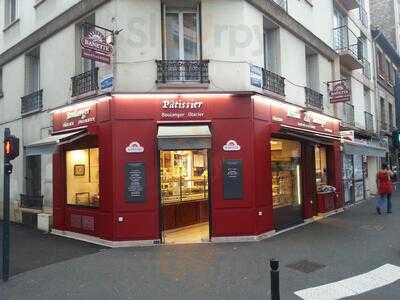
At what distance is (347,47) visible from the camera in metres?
17.0

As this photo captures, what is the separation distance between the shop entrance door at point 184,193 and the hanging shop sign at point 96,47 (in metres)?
2.78

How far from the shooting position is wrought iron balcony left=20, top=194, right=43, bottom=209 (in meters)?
13.4

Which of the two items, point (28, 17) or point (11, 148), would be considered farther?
point (28, 17)

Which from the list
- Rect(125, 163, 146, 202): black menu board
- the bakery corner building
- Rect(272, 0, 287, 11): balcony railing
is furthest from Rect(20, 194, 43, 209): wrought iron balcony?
Rect(272, 0, 287, 11): balcony railing

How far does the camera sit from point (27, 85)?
47.1ft

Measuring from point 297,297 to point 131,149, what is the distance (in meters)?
5.29

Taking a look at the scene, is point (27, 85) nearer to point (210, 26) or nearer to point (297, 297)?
point (210, 26)

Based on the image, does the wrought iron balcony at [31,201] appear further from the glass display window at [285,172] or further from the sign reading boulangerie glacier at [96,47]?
the glass display window at [285,172]

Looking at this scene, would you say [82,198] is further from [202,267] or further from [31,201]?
[202,267]

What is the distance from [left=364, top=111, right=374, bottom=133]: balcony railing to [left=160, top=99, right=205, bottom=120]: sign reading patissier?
12.1 metres

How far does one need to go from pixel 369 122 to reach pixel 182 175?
12215mm

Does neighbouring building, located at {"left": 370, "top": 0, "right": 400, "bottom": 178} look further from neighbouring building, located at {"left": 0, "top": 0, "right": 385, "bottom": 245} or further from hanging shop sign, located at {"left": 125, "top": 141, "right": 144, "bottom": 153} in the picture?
hanging shop sign, located at {"left": 125, "top": 141, "right": 144, "bottom": 153}

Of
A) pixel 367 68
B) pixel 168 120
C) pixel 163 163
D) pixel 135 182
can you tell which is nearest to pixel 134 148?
pixel 135 182

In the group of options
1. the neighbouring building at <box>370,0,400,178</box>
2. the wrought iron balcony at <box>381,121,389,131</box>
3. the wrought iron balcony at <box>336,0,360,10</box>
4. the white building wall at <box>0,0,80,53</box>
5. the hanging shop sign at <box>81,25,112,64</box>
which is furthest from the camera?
the neighbouring building at <box>370,0,400,178</box>
